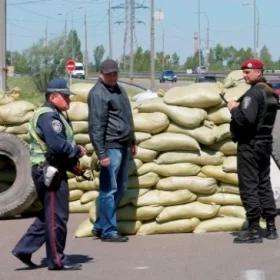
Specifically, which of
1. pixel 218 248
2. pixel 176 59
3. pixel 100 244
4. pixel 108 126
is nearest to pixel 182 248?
pixel 218 248

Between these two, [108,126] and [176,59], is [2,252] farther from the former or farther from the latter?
[176,59]

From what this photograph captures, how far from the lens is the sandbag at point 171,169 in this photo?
9.23 m

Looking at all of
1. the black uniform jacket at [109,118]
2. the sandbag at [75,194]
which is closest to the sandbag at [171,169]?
the black uniform jacket at [109,118]

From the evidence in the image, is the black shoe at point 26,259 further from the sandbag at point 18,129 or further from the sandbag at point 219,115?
the sandbag at point 18,129

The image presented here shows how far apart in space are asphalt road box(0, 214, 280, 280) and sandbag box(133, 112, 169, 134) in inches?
48.5

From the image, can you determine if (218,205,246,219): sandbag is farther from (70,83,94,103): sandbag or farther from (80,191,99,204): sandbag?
(70,83,94,103): sandbag

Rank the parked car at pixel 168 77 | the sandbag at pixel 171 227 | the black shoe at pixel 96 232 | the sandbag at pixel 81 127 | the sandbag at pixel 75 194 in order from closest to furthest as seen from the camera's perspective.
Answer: the black shoe at pixel 96 232 < the sandbag at pixel 171 227 < the sandbag at pixel 81 127 < the sandbag at pixel 75 194 < the parked car at pixel 168 77

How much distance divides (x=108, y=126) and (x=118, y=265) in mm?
1689

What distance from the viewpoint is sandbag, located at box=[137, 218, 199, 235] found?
909 centimetres

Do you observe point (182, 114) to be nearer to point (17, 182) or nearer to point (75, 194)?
point (75, 194)

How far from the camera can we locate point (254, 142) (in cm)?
848

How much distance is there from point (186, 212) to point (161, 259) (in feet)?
4.15

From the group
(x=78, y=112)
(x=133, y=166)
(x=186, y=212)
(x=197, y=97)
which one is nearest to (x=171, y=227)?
(x=186, y=212)

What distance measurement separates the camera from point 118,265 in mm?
7699
